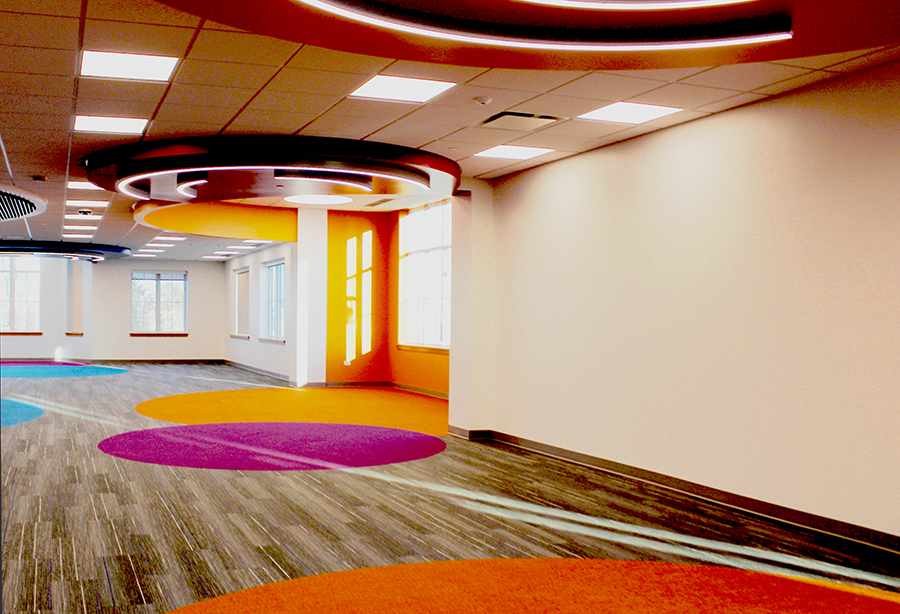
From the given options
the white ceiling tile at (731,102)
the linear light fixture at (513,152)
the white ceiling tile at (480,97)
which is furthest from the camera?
the linear light fixture at (513,152)

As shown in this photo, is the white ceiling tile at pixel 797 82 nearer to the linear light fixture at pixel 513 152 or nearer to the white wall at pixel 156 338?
the linear light fixture at pixel 513 152

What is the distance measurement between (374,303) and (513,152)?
7985 millimetres

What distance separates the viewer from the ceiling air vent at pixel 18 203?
34.1 ft

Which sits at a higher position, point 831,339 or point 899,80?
point 899,80

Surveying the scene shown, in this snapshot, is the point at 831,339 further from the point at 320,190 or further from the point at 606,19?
the point at 320,190

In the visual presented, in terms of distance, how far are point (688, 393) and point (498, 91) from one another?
3.15 metres

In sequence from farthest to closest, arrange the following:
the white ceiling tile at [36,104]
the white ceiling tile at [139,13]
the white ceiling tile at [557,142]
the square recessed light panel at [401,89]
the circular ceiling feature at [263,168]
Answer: the circular ceiling feature at [263,168]
the white ceiling tile at [557,142]
the white ceiling tile at [36,104]
the square recessed light panel at [401,89]
the white ceiling tile at [139,13]

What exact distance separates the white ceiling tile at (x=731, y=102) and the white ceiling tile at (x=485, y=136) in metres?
1.72

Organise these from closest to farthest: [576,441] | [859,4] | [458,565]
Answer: [859,4], [458,565], [576,441]

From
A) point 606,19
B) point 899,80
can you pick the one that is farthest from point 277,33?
point 899,80

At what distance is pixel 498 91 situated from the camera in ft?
19.2

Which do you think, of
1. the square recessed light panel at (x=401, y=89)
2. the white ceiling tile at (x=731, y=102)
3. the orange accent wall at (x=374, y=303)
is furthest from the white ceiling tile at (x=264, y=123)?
the orange accent wall at (x=374, y=303)

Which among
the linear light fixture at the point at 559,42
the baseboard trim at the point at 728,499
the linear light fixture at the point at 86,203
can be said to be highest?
the linear light fixture at the point at 86,203

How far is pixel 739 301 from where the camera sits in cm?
617
